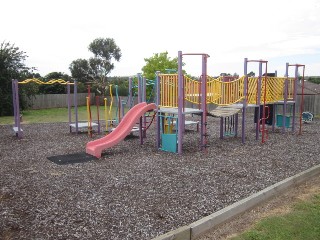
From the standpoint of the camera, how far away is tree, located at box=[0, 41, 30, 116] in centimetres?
2208

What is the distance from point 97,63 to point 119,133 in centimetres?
3781

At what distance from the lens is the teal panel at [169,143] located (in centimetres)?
880

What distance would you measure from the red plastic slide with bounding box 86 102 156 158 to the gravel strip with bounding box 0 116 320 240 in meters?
0.34

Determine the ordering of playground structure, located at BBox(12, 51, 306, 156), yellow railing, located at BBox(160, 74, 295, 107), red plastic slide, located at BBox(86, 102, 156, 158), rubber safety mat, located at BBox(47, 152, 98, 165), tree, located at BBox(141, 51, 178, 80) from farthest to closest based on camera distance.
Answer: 1. tree, located at BBox(141, 51, 178, 80)
2. yellow railing, located at BBox(160, 74, 295, 107)
3. playground structure, located at BBox(12, 51, 306, 156)
4. red plastic slide, located at BBox(86, 102, 156, 158)
5. rubber safety mat, located at BBox(47, 152, 98, 165)

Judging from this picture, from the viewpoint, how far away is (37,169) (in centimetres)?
694

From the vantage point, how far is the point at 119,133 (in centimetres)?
918

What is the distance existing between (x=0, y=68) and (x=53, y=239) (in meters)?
21.8

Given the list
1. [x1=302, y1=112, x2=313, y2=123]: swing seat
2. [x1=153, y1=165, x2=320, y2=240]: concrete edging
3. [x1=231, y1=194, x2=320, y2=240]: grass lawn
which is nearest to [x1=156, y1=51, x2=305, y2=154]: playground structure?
[x1=153, y1=165, x2=320, y2=240]: concrete edging

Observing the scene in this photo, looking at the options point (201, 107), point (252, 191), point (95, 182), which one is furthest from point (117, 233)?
point (201, 107)

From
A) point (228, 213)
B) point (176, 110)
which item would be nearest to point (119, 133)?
point (176, 110)

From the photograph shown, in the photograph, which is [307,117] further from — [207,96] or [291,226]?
[291,226]

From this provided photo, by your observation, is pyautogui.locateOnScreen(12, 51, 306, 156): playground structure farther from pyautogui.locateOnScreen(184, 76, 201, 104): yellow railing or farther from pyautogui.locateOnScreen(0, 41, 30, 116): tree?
pyautogui.locateOnScreen(0, 41, 30, 116): tree

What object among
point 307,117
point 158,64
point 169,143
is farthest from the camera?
point 158,64

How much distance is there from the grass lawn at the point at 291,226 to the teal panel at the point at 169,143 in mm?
4383
